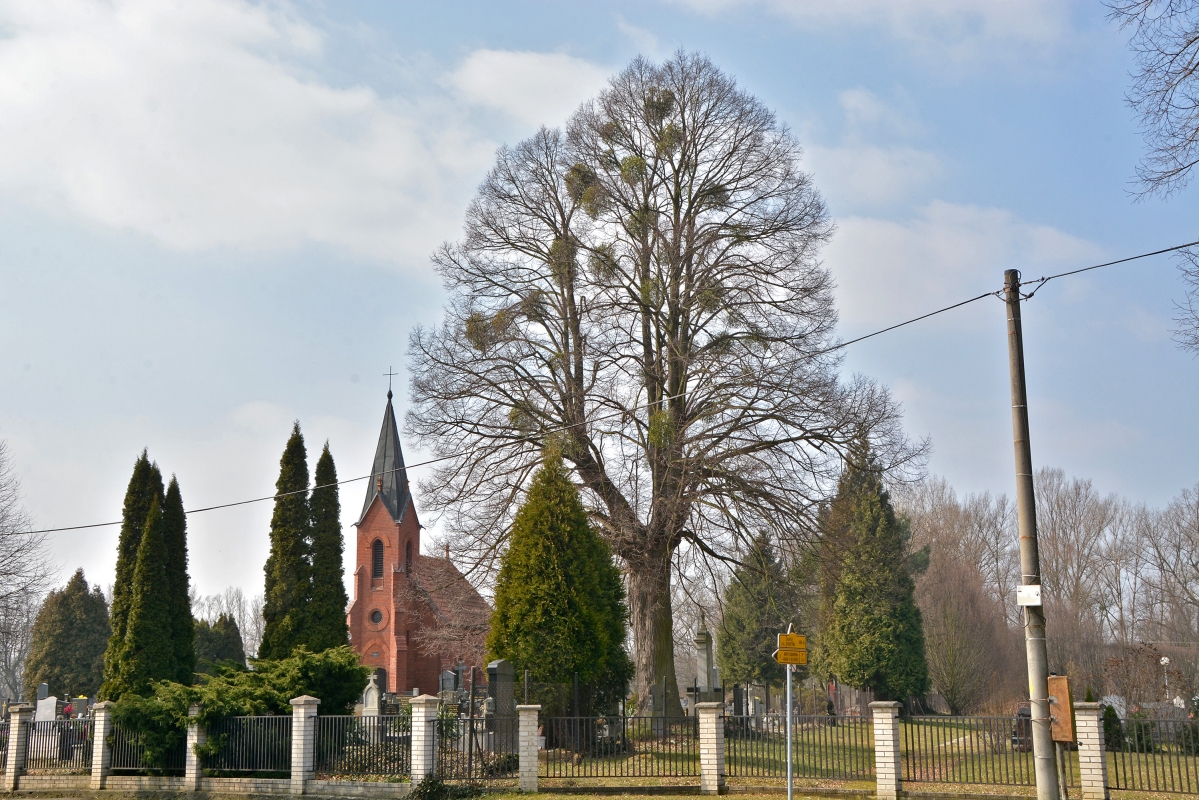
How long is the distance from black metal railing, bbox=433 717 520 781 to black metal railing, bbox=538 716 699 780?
0.76 meters

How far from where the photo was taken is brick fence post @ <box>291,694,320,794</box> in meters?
18.6

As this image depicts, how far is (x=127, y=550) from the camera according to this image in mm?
27766

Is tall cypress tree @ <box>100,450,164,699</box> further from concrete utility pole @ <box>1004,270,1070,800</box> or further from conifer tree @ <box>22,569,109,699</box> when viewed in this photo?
conifer tree @ <box>22,569,109,699</box>

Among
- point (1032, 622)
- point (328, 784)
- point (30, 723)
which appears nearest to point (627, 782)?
point (328, 784)

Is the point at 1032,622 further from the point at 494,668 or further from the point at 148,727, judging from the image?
the point at 148,727

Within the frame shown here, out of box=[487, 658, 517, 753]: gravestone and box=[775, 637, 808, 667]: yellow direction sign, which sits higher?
box=[775, 637, 808, 667]: yellow direction sign

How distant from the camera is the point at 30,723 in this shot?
2341cm

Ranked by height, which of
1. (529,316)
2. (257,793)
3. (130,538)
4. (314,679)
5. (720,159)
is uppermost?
(720,159)

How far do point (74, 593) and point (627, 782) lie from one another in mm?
49886

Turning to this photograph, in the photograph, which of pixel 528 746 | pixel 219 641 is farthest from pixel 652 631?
pixel 219 641

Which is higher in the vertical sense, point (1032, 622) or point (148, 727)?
point (1032, 622)

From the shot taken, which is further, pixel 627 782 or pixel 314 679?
pixel 314 679

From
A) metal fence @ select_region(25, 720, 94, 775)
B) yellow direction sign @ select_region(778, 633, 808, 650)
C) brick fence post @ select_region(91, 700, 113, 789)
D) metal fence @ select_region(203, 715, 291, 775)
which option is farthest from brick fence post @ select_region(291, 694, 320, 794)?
yellow direction sign @ select_region(778, 633, 808, 650)

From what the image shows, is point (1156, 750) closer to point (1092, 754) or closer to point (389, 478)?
point (1092, 754)
